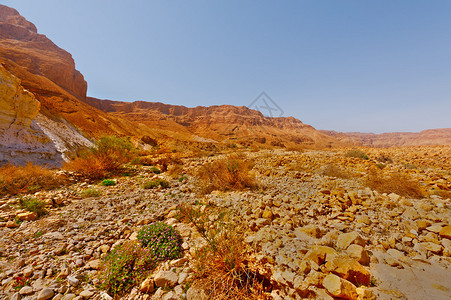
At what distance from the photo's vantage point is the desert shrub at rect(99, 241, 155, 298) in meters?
2.21

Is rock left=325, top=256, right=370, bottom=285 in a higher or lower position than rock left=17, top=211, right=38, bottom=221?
higher

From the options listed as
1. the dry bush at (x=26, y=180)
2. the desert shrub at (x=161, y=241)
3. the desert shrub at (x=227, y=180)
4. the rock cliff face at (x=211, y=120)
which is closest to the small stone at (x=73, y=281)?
the desert shrub at (x=161, y=241)

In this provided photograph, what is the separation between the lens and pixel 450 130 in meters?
74.8

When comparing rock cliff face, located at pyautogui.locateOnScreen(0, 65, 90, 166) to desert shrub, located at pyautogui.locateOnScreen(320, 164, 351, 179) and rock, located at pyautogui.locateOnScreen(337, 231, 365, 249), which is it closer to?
rock, located at pyautogui.locateOnScreen(337, 231, 365, 249)

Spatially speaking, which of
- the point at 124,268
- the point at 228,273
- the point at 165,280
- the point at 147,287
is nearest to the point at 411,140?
the point at 228,273

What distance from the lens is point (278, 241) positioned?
2.57 metres

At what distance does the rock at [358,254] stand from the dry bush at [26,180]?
8.05 m

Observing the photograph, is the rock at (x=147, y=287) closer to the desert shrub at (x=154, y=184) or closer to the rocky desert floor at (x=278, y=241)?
the rocky desert floor at (x=278, y=241)

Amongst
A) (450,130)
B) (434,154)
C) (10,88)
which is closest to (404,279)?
(10,88)

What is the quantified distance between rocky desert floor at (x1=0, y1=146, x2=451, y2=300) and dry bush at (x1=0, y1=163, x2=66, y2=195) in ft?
1.64

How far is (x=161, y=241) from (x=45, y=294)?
142cm

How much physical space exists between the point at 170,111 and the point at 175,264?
7056cm

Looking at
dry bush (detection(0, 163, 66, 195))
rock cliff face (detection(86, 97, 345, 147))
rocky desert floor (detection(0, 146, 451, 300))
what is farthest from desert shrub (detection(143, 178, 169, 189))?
rock cliff face (detection(86, 97, 345, 147))

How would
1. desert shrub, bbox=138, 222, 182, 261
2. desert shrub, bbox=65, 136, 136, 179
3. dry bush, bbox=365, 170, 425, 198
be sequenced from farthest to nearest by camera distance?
desert shrub, bbox=65, 136, 136, 179
dry bush, bbox=365, 170, 425, 198
desert shrub, bbox=138, 222, 182, 261
